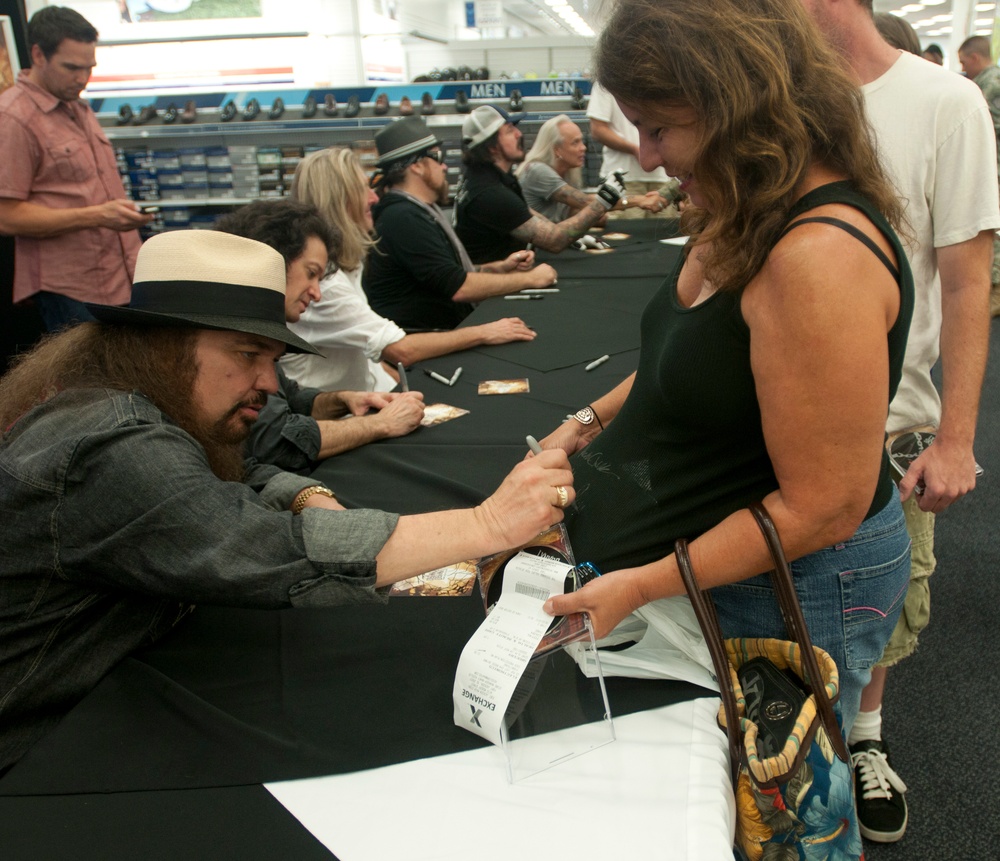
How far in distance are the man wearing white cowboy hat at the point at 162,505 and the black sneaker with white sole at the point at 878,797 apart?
110cm

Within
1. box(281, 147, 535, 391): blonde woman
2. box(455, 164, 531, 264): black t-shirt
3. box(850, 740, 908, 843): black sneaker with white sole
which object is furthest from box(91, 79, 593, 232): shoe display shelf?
box(850, 740, 908, 843): black sneaker with white sole

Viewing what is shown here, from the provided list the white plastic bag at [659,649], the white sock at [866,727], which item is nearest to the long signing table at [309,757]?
the white plastic bag at [659,649]

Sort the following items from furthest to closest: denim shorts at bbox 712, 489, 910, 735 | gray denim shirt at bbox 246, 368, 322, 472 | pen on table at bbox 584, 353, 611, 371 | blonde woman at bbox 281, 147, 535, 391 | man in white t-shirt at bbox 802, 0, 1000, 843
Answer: blonde woman at bbox 281, 147, 535, 391
pen on table at bbox 584, 353, 611, 371
gray denim shirt at bbox 246, 368, 322, 472
man in white t-shirt at bbox 802, 0, 1000, 843
denim shorts at bbox 712, 489, 910, 735

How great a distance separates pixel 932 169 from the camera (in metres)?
1.40

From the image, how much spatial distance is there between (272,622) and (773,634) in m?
0.73

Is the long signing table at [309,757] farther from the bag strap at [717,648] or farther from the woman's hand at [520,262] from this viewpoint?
the woman's hand at [520,262]

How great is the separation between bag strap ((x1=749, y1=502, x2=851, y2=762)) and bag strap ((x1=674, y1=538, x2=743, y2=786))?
0.08 meters

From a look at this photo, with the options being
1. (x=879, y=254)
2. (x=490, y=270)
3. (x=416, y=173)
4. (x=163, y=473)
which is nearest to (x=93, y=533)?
(x=163, y=473)

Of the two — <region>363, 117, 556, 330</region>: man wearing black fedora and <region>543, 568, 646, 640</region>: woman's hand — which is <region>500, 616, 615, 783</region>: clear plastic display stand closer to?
<region>543, 568, 646, 640</region>: woman's hand

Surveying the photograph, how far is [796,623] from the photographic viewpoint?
883 mm

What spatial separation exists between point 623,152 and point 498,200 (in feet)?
5.55

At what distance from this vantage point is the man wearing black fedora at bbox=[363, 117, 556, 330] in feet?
10.9

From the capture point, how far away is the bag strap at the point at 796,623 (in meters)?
0.84

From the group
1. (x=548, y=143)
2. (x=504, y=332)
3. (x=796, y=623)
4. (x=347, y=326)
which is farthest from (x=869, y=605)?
(x=548, y=143)
